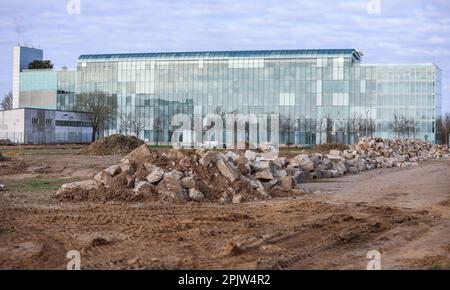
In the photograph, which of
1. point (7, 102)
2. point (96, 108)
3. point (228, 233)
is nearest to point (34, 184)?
point (228, 233)

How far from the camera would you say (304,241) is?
12578 mm

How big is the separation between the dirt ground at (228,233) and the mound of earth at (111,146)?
27.5 metres

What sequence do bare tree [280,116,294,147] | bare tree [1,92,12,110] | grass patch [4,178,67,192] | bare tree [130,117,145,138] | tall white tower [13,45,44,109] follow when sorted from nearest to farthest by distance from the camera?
grass patch [4,178,67,192]
bare tree [280,116,294,147]
bare tree [130,117,145,138]
tall white tower [13,45,44,109]
bare tree [1,92,12,110]

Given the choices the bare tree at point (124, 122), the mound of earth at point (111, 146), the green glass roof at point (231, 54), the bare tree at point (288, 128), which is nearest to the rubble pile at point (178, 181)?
the mound of earth at point (111, 146)

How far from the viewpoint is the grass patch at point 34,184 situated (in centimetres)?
2294

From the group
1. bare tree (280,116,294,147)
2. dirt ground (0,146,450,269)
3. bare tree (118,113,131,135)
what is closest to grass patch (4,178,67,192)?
dirt ground (0,146,450,269)

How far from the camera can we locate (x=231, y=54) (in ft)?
317

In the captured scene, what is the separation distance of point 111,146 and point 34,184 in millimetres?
26443

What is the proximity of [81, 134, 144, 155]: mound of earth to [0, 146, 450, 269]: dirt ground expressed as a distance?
90.3 feet

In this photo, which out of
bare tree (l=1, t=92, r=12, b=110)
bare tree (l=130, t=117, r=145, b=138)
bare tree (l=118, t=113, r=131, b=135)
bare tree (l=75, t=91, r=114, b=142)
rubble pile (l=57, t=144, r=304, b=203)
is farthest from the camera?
bare tree (l=1, t=92, r=12, b=110)

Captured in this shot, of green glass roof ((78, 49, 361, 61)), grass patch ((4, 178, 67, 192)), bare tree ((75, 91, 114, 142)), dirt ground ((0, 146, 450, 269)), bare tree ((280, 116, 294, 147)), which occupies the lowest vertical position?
dirt ground ((0, 146, 450, 269))

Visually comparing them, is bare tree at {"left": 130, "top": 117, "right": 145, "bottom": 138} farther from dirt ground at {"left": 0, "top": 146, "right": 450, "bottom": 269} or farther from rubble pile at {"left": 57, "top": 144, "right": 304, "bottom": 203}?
dirt ground at {"left": 0, "top": 146, "right": 450, "bottom": 269}

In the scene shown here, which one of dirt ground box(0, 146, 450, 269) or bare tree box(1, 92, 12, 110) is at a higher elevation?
bare tree box(1, 92, 12, 110)

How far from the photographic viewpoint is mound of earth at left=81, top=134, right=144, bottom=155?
50.2 meters
